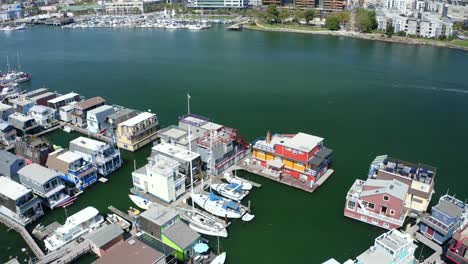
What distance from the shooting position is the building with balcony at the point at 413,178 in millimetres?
23422

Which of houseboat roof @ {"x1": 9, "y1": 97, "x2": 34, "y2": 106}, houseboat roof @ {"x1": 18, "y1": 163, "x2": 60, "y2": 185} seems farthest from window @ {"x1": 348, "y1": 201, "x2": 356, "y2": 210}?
houseboat roof @ {"x1": 9, "y1": 97, "x2": 34, "y2": 106}

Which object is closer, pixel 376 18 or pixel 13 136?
pixel 13 136

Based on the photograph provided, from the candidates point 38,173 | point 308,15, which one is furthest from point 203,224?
point 308,15

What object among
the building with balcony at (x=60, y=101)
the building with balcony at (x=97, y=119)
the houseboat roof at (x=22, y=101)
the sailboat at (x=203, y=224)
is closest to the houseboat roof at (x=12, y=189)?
the sailboat at (x=203, y=224)

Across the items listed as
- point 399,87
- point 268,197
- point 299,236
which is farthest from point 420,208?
point 399,87

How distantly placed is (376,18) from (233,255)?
86.4m

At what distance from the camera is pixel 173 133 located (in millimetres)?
30281

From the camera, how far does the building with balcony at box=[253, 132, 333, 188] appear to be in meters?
26.5

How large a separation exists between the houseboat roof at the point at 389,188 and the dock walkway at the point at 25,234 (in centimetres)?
1877

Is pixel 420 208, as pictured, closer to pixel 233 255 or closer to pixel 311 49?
pixel 233 255

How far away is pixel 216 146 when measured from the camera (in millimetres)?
28094

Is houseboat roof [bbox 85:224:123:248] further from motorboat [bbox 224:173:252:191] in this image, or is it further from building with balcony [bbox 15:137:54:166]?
building with balcony [bbox 15:137:54:166]

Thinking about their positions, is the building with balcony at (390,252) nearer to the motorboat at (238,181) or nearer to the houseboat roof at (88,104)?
the motorboat at (238,181)

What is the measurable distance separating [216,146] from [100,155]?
28.3ft
